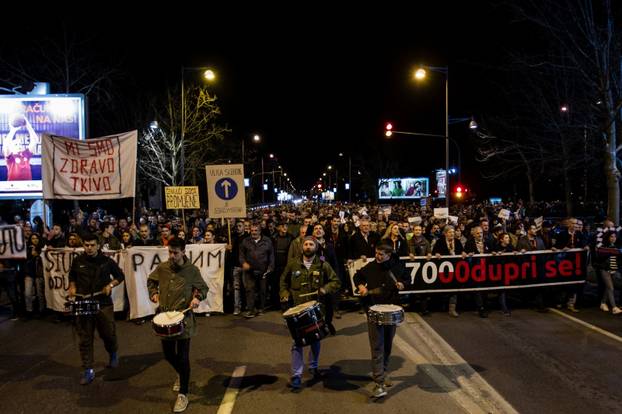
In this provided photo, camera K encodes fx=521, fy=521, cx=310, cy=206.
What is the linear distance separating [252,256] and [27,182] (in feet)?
39.2

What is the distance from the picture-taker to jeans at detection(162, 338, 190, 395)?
5.54 metres

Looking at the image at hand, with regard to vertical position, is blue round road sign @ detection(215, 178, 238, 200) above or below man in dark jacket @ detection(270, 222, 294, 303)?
above

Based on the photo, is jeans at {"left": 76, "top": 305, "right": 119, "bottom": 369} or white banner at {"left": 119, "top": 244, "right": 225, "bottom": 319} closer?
jeans at {"left": 76, "top": 305, "right": 119, "bottom": 369}

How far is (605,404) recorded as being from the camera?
5434mm

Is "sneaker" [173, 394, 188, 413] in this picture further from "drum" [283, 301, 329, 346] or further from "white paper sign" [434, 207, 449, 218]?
"white paper sign" [434, 207, 449, 218]

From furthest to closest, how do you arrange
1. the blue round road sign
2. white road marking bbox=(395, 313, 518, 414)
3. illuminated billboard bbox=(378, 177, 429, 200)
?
illuminated billboard bbox=(378, 177, 429, 200)
the blue round road sign
white road marking bbox=(395, 313, 518, 414)

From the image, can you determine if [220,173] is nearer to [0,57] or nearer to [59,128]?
[59,128]

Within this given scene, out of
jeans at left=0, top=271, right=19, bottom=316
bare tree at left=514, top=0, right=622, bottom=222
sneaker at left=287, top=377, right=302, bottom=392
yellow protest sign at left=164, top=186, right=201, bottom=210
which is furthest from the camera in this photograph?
bare tree at left=514, top=0, right=622, bottom=222

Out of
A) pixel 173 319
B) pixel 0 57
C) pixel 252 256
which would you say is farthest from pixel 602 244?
pixel 0 57

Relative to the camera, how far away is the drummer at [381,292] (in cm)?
572

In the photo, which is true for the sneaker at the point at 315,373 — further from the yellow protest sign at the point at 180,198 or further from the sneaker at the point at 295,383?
the yellow protest sign at the point at 180,198

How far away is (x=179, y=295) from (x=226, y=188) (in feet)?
16.1

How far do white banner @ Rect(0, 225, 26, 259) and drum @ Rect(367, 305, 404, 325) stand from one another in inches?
264

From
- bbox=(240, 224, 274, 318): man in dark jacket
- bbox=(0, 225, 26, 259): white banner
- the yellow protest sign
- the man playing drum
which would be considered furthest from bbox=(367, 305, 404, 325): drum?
the yellow protest sign
